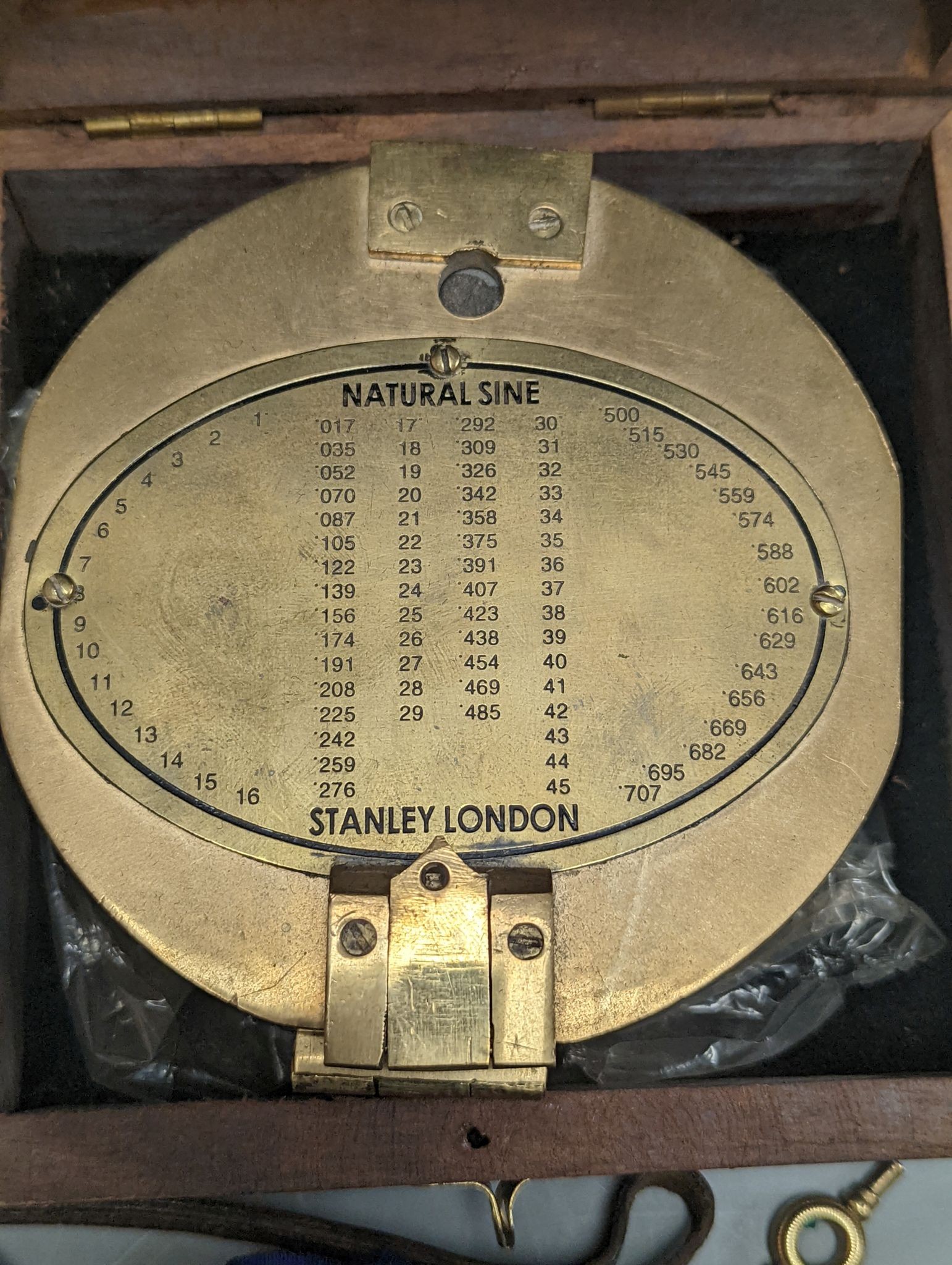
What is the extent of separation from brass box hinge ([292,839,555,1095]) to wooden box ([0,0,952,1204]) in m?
0.03

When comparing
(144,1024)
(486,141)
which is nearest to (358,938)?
(144,1024)

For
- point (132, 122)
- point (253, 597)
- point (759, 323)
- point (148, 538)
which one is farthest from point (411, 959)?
point (132, 122)

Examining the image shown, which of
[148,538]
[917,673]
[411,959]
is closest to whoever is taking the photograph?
[411,959]

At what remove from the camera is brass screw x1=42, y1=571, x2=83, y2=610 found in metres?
0.89

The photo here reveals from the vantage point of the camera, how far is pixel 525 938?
825 millimetres

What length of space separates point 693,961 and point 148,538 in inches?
25.1

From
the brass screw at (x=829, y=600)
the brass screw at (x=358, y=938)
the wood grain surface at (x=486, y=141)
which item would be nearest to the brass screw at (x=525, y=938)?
the brass screw at (x=358, y=938)

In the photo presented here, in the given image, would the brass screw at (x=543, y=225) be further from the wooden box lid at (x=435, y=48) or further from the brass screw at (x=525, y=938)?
the brass screw at (x=525, y=938)

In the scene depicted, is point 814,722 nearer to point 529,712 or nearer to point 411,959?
point 529,712

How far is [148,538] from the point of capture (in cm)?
92

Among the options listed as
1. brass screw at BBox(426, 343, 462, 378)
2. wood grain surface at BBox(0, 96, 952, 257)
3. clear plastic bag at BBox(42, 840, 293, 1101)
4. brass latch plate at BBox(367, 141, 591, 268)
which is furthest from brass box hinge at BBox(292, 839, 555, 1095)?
wood grain surface at BBox(0, 96, 952, 257)

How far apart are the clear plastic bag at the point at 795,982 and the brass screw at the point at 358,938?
10.2 inches

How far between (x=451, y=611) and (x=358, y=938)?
0.30m

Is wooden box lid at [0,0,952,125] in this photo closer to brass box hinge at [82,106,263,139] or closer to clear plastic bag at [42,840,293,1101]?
brass box hinge at [82,106,263,139]
